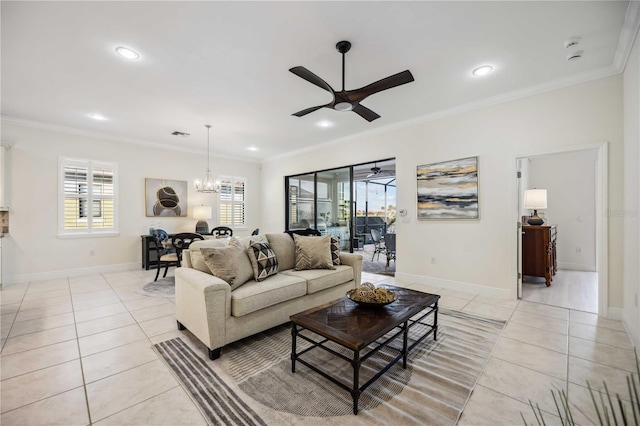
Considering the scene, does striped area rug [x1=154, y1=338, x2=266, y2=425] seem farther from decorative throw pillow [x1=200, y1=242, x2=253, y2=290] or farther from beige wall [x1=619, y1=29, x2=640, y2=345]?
beige wall [x1=619, y1=29, x2=640, y2=345]

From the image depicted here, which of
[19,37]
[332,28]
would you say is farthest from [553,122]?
[19,37]

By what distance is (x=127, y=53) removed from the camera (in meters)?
2.85

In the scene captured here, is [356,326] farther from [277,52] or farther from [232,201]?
[232,201]

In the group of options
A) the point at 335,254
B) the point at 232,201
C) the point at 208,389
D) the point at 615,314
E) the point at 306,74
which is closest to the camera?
the point at 208,389

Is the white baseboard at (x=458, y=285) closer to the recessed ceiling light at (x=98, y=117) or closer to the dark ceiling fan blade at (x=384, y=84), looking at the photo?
the dark ceiling fan blade at (x=384, y=84)

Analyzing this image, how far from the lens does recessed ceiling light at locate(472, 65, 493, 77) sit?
3123 mm

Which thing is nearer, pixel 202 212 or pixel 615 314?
pixel 615 314

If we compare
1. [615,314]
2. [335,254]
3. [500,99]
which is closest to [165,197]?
[335,254]

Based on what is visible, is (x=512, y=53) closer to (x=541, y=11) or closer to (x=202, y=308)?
(x=541, y=11)

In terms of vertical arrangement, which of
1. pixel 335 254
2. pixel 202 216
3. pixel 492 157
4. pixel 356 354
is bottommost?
pixel 356 354

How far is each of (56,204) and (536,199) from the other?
8.35m

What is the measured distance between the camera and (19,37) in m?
2.61

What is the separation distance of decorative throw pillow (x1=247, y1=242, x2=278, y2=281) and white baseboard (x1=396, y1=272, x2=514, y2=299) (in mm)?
2590

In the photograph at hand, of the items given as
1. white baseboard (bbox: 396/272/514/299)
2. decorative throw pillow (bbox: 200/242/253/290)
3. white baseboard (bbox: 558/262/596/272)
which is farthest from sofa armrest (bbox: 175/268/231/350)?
white baseboard (bbox: 558/262/596/272)
